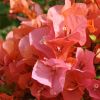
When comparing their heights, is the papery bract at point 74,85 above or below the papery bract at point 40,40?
below

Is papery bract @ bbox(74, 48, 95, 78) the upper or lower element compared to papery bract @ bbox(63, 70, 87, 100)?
upper

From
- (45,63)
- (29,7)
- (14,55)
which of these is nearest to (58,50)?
(45,63)

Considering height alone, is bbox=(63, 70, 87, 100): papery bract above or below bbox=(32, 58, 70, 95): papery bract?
below

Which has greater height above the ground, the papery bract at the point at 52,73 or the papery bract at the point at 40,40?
the papery bract at the point at 40,40

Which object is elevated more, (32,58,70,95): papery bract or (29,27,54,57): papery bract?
(29,27,54,57): papery bract

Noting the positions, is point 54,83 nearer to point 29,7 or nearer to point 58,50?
point 58,50

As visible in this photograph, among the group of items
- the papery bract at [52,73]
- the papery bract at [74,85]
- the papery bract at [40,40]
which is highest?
the papery bract at [40,40]

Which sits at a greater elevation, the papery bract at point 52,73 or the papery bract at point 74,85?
the papery bract at point 52,73

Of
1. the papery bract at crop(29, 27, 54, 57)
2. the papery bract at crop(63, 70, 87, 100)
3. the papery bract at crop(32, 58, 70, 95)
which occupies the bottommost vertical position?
the papery bract at crop(63, 70, 87, 100)
